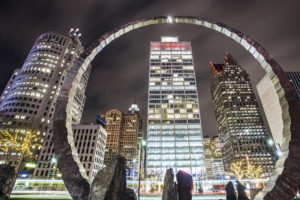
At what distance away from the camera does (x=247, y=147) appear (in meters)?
137

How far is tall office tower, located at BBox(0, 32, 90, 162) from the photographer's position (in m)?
88.1

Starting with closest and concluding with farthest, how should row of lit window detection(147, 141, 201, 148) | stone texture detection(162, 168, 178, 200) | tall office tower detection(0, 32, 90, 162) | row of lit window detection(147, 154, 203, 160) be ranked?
stone texture detection(162, 168, 178, 200)
tall office tower detection(0, 32, 90, 162)
row of lit window detection(147, 154, 203, 160)
row of lit window detection(147, 141, 201, 148)

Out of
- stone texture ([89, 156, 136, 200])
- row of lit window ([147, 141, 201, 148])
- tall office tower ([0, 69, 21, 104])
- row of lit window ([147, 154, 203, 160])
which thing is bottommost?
stone texture ([89, 156, 136, 200])

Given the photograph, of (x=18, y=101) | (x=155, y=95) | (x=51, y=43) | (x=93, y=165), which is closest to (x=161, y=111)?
(x=155, y=95)

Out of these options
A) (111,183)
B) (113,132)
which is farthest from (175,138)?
(113,132)

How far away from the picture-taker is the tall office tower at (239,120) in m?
134

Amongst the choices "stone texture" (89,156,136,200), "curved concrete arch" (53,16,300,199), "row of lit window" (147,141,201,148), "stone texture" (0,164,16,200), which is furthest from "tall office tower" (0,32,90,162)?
"stone texture" (89,156,136,200)

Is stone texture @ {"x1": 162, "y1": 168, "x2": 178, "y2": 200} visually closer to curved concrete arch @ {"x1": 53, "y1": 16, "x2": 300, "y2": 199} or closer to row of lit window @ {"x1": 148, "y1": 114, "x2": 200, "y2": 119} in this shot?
curved concrete arch @ {"x1": 53, "y1": 16, "x2": 300, "y2": 199}

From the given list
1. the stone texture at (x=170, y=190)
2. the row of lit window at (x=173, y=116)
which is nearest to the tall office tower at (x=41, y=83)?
the row of lit window at (x=173, y=116)

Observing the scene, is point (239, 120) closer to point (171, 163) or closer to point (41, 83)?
point (171, 163)

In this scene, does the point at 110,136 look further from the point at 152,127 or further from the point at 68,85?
the point at 68,85

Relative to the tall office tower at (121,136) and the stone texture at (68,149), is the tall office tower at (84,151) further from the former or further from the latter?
the stone texture at (68,149)

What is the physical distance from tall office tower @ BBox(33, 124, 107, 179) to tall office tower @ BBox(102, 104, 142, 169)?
251 ft

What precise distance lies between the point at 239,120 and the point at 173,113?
8172 cm
